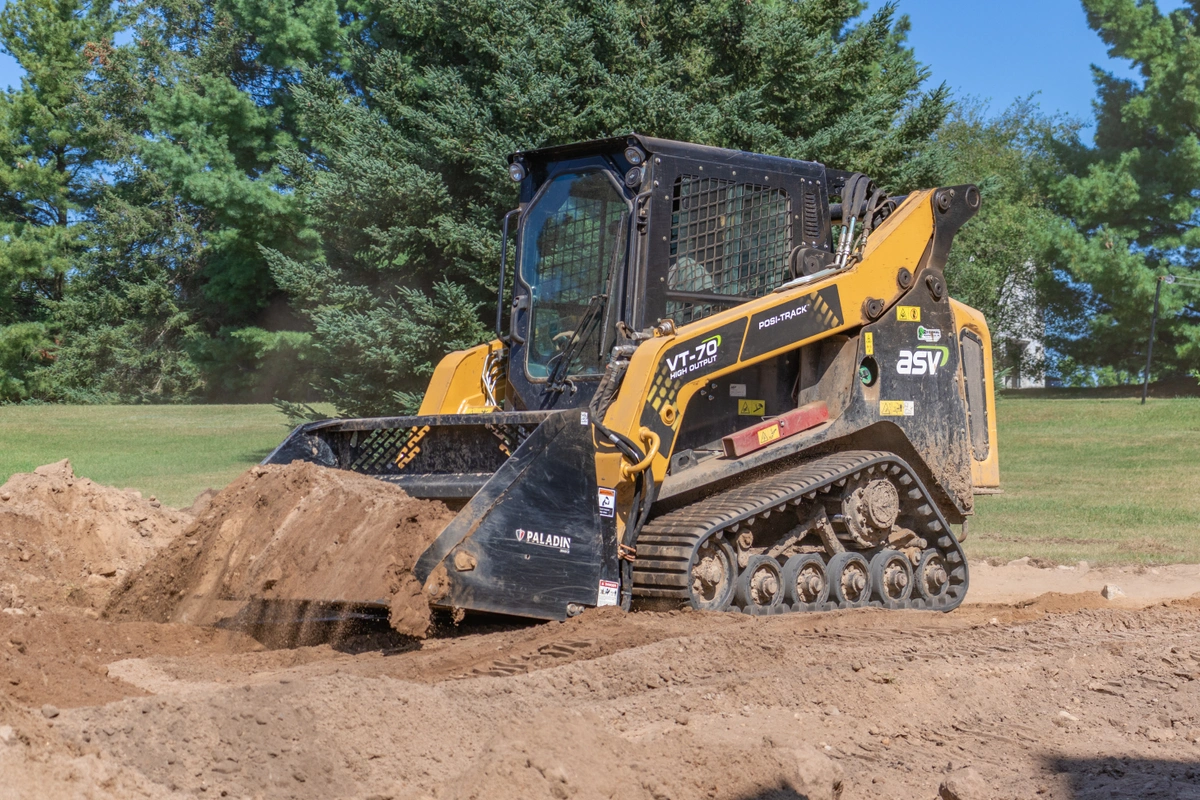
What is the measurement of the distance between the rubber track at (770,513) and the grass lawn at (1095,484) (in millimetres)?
3712

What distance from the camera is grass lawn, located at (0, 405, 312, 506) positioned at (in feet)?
66.2

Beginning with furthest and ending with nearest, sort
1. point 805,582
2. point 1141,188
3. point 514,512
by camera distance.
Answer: point 1141,188 < point 805,582 < point 514,512

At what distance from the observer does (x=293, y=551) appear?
20.2 ft

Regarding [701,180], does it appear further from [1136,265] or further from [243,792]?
[1136,265]

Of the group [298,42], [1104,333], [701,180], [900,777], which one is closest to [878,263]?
[701,180]

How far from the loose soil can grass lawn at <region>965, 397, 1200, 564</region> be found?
200 inches

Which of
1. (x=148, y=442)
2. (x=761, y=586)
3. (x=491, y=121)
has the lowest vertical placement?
(x=761, y=586)

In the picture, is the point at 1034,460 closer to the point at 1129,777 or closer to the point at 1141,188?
the point at 1141,188

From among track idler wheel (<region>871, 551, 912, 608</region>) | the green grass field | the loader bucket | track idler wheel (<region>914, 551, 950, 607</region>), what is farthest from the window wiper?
the green grass field

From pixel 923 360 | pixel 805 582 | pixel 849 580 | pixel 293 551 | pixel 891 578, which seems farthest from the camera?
pixel 923 360

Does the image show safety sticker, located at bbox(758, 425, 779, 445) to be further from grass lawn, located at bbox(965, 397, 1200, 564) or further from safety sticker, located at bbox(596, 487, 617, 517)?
grass lawn, located at bbox(965, 397, 1200, 564)

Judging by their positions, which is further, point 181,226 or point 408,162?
point 181,226

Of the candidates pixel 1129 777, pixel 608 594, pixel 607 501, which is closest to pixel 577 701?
pixel 608 594

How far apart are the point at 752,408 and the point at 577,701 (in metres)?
3.11
